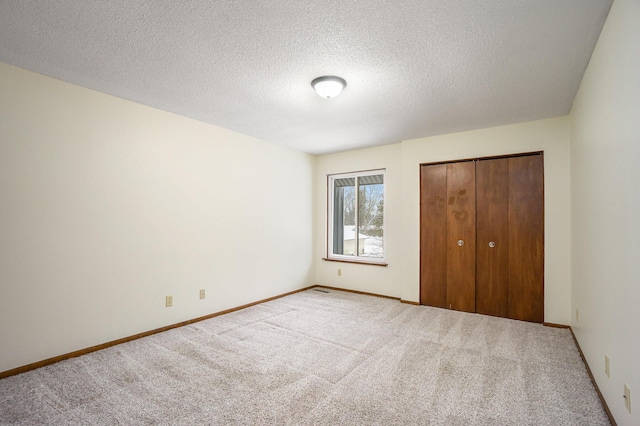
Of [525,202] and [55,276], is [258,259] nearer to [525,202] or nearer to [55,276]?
[55,276]

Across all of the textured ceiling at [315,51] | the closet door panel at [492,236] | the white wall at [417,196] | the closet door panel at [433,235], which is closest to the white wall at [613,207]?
the textured ceiling at [315,51]

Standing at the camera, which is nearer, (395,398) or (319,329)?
(395,398)

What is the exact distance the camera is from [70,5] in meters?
1.77

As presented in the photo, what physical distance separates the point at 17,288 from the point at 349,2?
10.6 feet

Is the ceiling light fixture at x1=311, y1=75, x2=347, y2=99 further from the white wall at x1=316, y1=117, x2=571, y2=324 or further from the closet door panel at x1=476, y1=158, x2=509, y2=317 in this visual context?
the closet door panel at x1=476, y1=158, x2=509, y2=317

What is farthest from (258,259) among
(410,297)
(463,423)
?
(463,423)

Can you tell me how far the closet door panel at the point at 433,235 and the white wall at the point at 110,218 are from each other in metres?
2.41

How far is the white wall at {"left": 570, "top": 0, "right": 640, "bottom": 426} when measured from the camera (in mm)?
1476

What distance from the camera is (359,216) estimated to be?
5.36 metres

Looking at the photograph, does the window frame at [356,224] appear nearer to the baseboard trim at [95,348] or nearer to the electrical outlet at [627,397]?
the baseboard trim at [95,348]

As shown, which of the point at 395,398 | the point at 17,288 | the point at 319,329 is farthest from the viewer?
the point at 319,329

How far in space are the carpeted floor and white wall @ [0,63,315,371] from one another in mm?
376

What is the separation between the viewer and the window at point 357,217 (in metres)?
5.15

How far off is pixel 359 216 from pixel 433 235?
4.55ft
